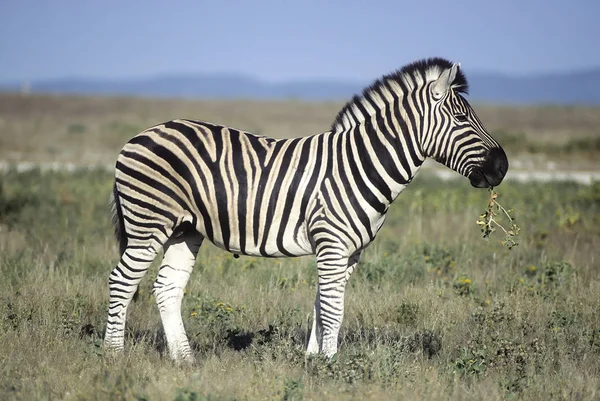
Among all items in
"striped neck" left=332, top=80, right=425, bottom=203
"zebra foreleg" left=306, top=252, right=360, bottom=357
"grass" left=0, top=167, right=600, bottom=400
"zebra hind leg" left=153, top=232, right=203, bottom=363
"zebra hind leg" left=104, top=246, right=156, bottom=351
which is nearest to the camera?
"grass" left=0, top=167, right=600, bottom=400

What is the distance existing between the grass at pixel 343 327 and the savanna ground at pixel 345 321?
0.07 feet

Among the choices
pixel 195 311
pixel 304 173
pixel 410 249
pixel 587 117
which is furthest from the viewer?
pixel 587 117

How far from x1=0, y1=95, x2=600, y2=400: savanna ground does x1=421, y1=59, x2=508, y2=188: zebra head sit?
5.52ft

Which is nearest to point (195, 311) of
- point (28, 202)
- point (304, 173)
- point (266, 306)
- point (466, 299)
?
point (266, 306)

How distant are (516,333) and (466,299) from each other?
134 cm

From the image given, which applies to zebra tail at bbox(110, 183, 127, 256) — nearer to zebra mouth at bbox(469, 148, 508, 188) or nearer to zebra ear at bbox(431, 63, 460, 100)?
zebra ear at bbox(431, 63, 460, 100)

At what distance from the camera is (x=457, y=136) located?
616 centimetres

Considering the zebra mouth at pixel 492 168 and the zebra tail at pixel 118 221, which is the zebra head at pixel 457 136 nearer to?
the zebra mouth at pixel 492 168

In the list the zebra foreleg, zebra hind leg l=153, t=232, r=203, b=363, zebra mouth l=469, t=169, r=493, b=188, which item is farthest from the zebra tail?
zebra mouth l=469, t=169, r=493, b=188

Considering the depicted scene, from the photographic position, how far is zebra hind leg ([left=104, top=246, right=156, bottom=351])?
255 inches

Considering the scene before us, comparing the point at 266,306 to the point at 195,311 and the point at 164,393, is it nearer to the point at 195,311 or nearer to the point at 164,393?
the point at 195,311

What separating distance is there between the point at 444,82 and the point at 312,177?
1396mm

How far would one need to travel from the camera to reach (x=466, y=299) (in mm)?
8719

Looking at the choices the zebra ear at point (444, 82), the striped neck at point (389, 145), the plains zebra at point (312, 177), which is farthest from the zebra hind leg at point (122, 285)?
the zebra ear at point (444, 82)
